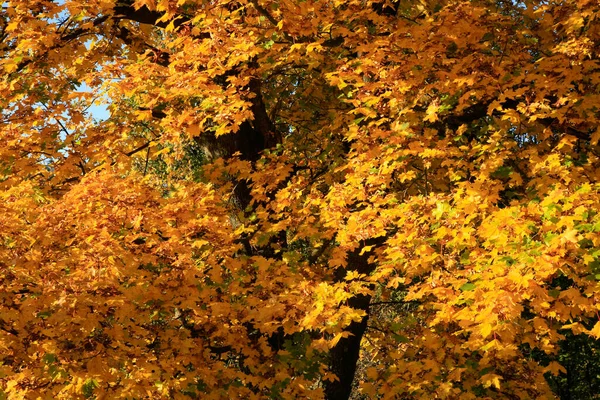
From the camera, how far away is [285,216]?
31.0 feet

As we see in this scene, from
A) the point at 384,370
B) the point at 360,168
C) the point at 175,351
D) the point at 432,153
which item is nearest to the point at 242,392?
the point at 175,351

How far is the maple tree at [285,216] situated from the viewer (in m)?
6.52

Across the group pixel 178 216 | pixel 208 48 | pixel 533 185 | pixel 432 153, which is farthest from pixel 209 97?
pixel 533 185

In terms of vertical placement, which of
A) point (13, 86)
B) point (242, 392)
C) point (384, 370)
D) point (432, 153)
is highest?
point (13, 86)

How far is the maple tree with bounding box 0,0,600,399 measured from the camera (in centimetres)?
652

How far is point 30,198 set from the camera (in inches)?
365

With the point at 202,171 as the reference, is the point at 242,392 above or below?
below

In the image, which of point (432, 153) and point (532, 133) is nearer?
point (432, 153)

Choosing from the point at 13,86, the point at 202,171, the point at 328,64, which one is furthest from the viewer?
the point at 328,64

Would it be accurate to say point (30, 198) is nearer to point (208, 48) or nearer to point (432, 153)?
point (208, 48)

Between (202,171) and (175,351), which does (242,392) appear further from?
(202,171)

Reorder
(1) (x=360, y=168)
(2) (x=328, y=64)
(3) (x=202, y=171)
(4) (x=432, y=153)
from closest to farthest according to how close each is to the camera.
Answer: (4) (x=432, y=153) → (1) (x=360, y=168) → (3) (x=202, y=171) → (2) (x=328, y=64)

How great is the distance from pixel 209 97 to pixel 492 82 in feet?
12.3

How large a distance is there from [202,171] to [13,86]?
10.1 ft
